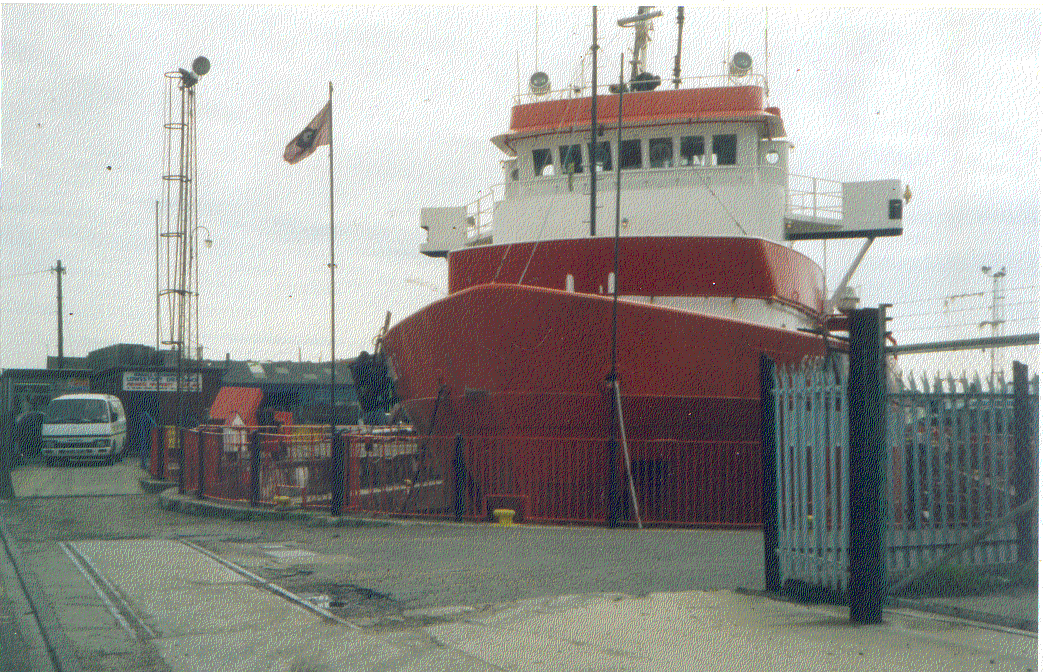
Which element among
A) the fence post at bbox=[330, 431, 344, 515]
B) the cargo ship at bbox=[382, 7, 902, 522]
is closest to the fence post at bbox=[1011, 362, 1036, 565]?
the cargo ship at bbox=[382, 7, 902, 522]

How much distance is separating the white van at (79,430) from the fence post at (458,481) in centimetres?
1809

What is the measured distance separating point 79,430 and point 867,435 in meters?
24.4

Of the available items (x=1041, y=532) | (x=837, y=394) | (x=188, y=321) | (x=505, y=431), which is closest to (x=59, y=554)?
(x=505, y=431)

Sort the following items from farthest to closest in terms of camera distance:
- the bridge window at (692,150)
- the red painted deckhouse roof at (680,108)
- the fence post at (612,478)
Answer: the bridge window at (692,150)
the red painted deckhouse roof at (680,108)
the fence post at (612,478)

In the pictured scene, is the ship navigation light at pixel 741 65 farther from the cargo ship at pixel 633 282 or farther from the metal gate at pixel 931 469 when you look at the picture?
the metal gate at pixel 931 469

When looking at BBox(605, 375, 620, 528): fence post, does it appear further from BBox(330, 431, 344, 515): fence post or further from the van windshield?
the van windshield

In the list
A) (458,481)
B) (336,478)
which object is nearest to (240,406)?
(336,478)

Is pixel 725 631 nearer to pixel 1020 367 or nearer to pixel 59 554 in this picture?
pixel 1020 367

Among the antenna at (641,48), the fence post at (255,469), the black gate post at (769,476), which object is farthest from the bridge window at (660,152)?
the black gate post at (769,476)

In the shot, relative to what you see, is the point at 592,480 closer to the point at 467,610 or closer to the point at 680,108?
the point at 467,610

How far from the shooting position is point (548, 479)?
10867mm

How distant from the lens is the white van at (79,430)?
83.3ft

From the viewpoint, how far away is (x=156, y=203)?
91.7 ft

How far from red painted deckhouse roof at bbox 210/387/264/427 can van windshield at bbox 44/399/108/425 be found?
4.76 meters
